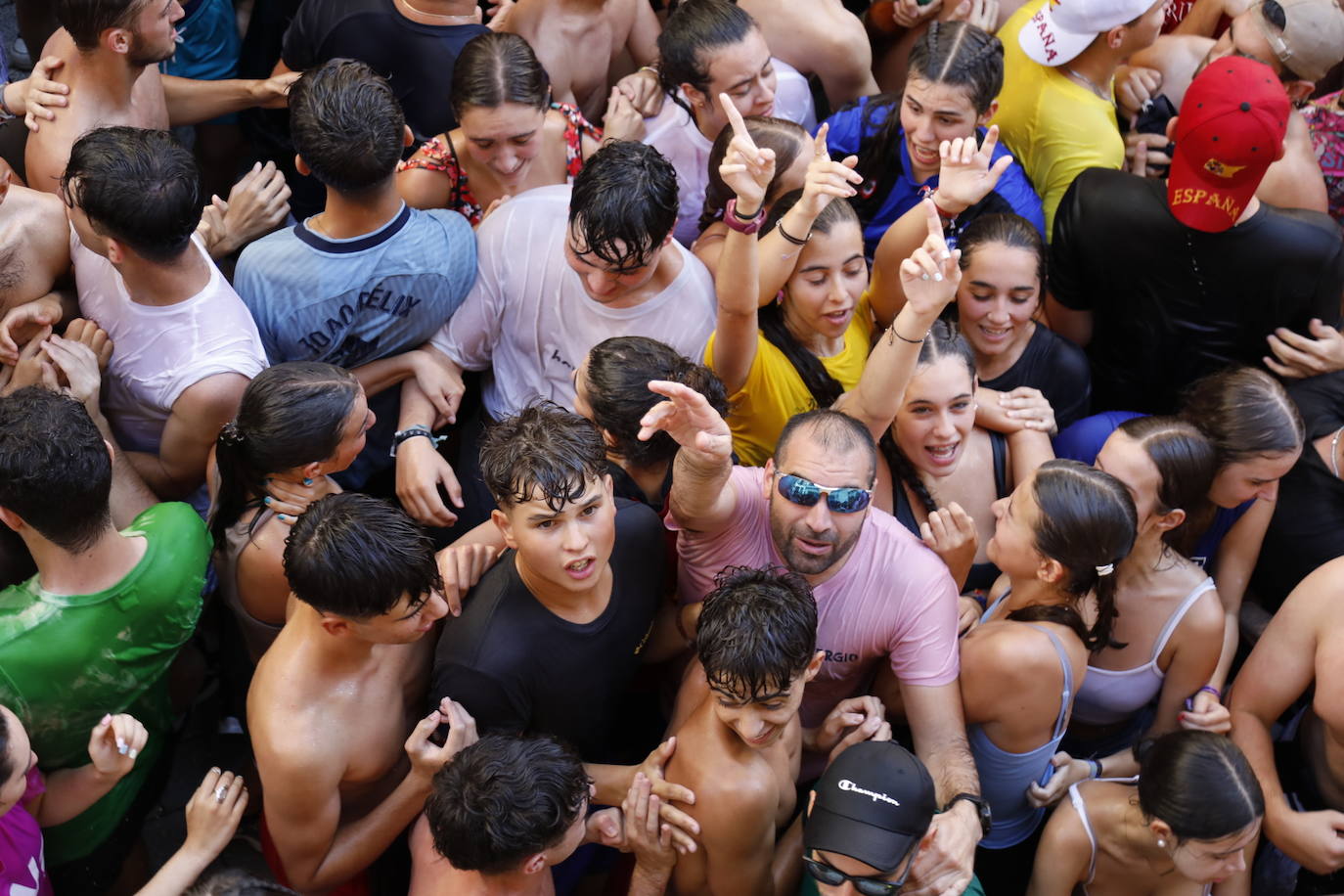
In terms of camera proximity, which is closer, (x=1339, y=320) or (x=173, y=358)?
(x=173, y=358)

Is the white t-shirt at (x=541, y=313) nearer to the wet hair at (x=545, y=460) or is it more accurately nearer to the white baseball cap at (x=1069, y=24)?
the wet hair at (x=545, y=460)

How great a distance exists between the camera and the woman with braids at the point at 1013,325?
405 centimetres

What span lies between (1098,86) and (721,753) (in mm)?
3156

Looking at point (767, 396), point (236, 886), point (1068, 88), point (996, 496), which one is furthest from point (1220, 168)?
point (236, 886)

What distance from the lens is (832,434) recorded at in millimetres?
3201

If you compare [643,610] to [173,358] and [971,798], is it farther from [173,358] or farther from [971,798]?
[173,358]

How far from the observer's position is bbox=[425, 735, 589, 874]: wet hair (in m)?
2.67

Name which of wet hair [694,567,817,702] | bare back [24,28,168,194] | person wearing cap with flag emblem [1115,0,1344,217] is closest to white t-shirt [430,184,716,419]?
wet hair [694,567,817,702]

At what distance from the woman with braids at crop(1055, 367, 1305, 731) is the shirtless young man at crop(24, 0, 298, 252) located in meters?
2.93

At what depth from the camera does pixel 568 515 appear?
2.94 meters

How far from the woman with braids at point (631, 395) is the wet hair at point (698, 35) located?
139 cm

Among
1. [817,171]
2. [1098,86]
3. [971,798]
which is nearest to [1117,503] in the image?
[971,798]

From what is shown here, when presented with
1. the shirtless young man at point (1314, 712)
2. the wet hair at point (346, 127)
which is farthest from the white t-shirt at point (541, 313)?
the shirtless young man at point (1314, 712)

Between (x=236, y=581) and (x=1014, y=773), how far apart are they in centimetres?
221
